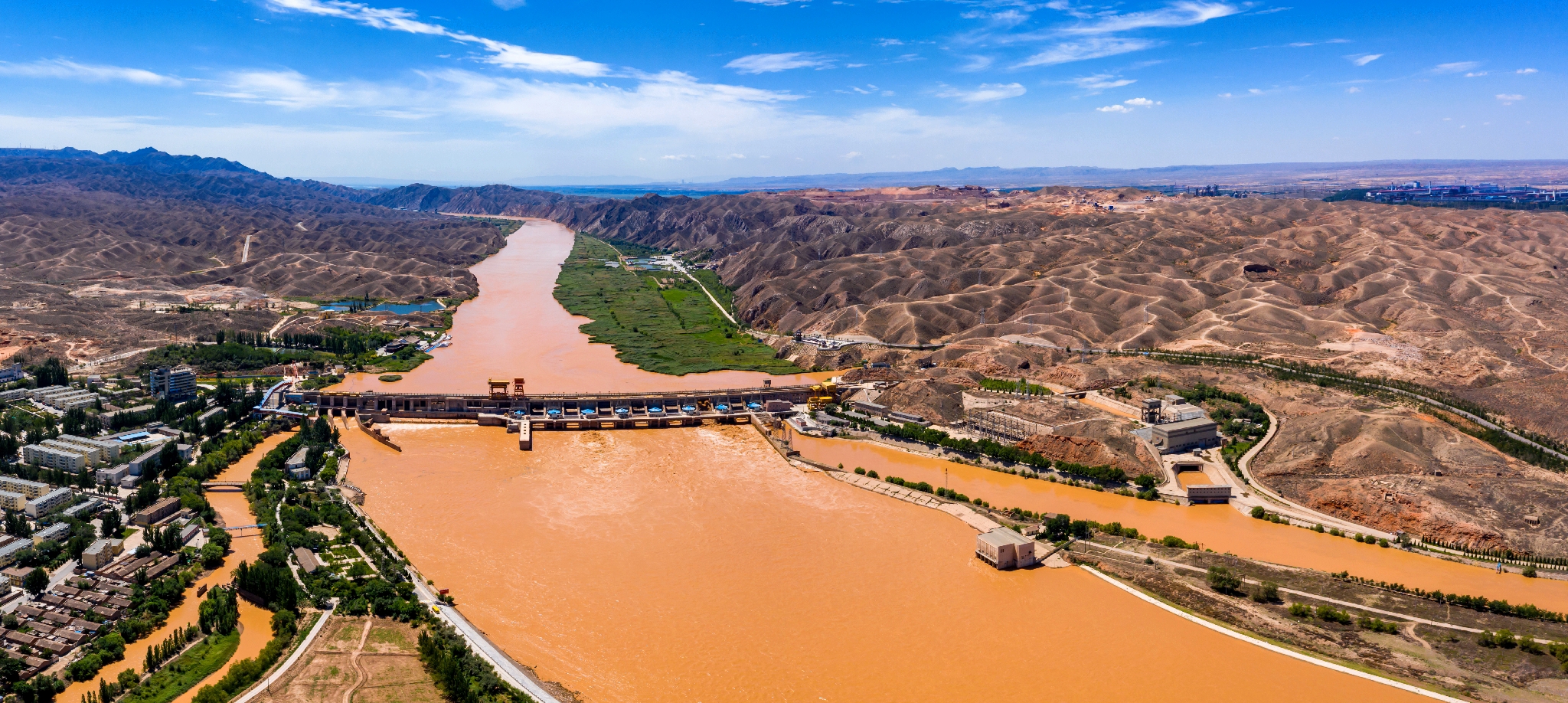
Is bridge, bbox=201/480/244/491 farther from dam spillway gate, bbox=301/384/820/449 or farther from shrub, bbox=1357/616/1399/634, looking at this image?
shrub, bbox=1357/616/1399/634

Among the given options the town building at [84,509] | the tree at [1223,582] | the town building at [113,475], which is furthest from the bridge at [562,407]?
the tree at [1223,582]

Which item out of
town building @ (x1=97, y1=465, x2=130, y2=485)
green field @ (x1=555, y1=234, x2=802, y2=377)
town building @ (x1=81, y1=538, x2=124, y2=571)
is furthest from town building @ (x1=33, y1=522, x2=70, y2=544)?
green field @ (x1=555, y1=234, x2=802, y2=377)

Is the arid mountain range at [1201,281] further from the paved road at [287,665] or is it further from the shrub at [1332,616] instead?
the paved road at [287,665]

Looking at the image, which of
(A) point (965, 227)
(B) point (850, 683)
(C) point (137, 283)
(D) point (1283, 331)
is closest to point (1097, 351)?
(D) point (1283, 331)

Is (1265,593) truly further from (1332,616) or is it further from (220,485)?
(220,485)

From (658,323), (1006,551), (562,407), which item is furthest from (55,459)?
(658,323)
